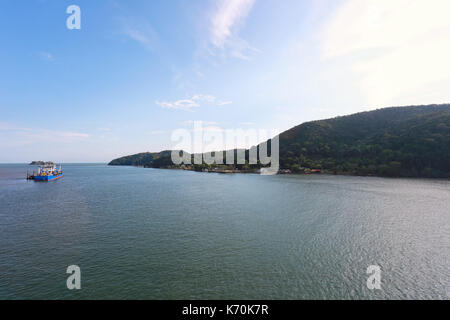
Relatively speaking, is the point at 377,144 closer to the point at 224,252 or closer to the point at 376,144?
the point at 376,144

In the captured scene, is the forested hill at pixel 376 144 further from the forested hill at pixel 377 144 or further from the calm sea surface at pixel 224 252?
the calm sea surface at pixel 224 252

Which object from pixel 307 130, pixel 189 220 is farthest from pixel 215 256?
pixel 307 130

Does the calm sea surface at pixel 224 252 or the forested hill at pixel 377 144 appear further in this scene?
the forested hill at pixel 377 144

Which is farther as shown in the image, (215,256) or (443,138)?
(443,138)

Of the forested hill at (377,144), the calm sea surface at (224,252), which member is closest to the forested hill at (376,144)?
the forested hill at (377,144)

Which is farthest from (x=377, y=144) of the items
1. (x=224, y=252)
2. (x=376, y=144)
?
(x=224, y=252)

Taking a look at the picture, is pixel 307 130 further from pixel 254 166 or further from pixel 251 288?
pixel 251 288
